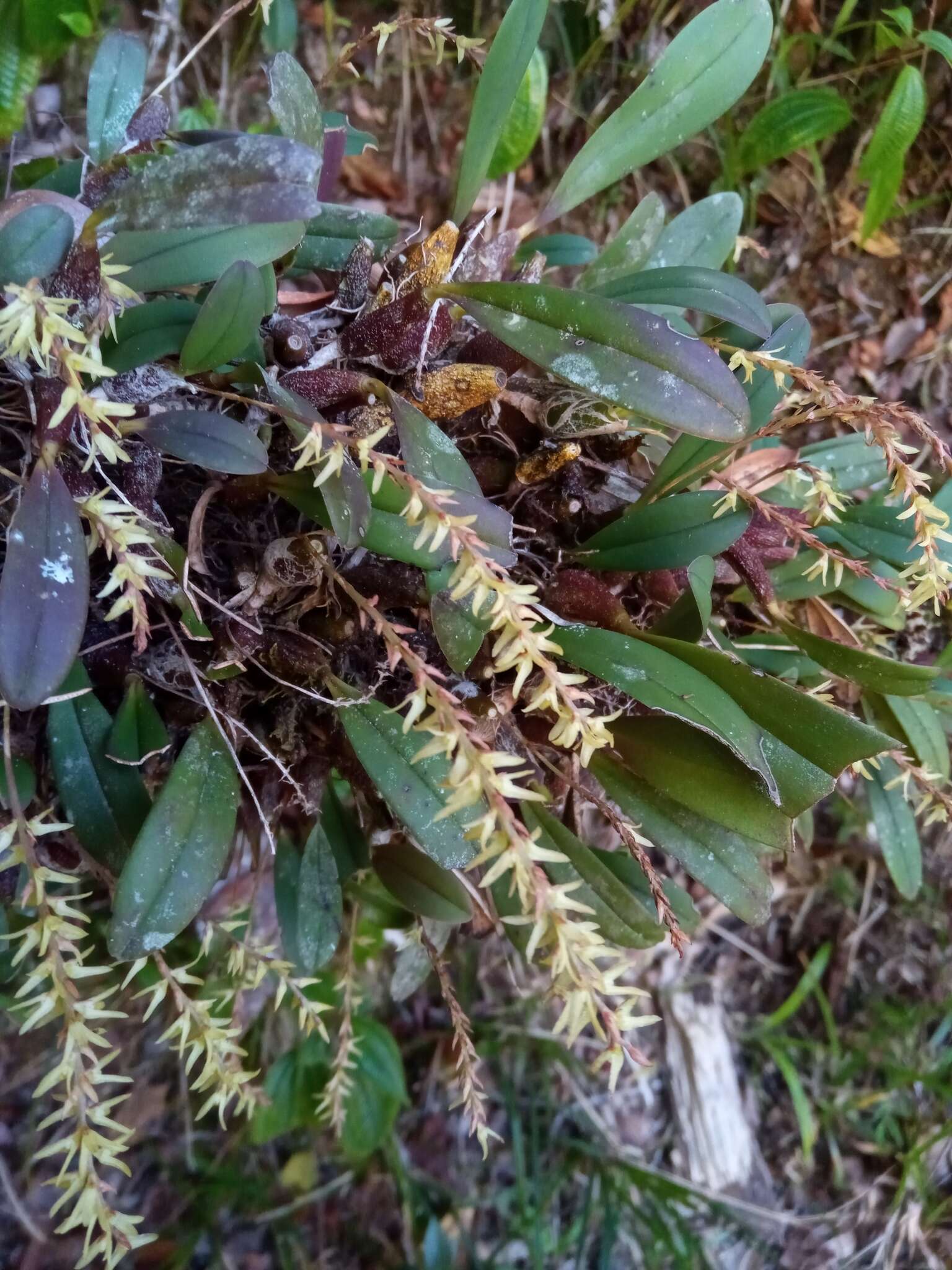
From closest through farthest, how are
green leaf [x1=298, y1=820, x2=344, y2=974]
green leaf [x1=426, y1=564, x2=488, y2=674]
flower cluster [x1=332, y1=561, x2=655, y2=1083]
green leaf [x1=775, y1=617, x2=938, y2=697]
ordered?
flower cluster [x1=332, y1=561, x2=655, y2=1083] < green leaf [x1=426, y1=564, x2=488, y2=674] < green leaf [x1=775, y1=617, x2=938, y2=697] < green leaf [x1=298, y1=820, x2=344, y2=974]

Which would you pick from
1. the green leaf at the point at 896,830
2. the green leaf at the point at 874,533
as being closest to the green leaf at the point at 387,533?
the green leaf at the point at 874,533

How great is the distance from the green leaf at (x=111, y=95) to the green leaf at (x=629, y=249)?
0.45 meters

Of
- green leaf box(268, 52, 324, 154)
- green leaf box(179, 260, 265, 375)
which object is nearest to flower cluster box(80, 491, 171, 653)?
green leaf box(179, 260, 265, 375)

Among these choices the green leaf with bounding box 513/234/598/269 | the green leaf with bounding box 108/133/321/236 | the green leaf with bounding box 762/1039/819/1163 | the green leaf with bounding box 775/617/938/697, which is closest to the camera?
the green leaf with bounding box 108/133/321/236

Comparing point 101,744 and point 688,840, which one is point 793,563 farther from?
point 101,744

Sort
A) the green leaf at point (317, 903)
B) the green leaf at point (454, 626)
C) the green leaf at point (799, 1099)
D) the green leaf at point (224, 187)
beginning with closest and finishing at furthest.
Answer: the green leaf at point (224, 187), the green leaf at point (454, 626), the green leaf at point (317, 903), the green leaf at point (799, 1099)

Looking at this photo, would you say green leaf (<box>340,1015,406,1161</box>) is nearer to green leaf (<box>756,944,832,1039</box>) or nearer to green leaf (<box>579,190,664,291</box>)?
green leaf (<box>756,944,832,1039</box>)

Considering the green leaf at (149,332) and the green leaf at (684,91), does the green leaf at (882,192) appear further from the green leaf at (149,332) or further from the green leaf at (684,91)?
the green leaf at (149,332)

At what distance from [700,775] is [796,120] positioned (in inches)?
39.0

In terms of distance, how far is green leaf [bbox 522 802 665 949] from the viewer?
2.46ft

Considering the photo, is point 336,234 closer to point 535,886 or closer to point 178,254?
point 178,254

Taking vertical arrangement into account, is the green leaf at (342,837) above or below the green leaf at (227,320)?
below

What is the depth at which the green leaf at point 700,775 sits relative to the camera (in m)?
0.63

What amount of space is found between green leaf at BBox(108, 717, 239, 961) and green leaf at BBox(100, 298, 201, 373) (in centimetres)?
30
